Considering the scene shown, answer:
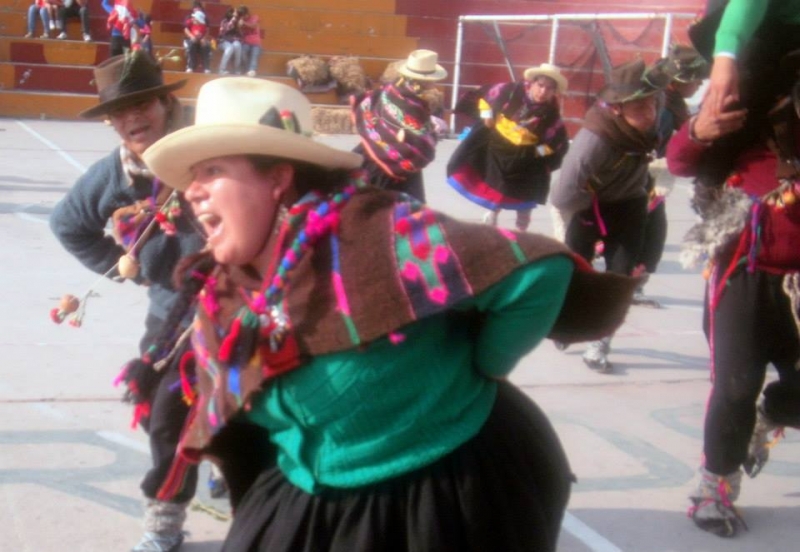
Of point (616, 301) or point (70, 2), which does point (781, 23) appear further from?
point (70, 2)

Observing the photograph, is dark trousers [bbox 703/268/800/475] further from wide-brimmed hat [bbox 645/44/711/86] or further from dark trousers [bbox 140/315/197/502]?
wide-brimmed hat [bbox 645/44/711/86]

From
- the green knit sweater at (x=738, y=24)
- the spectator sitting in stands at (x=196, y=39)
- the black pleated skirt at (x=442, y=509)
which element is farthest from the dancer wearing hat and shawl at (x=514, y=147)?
the spectator sitting in stands at (x=196, y=39)

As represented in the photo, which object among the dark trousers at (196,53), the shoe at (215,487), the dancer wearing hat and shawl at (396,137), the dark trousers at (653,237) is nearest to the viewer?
the shoe at (215,487)

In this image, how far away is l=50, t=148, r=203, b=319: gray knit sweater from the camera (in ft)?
11.0

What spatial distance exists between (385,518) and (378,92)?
4953mm

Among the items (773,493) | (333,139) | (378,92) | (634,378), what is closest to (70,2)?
(333,139)

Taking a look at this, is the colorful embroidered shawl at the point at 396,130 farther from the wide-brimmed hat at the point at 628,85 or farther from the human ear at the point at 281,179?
the human ear at the point at 281,179

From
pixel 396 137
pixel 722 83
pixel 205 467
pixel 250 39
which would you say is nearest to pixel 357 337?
pixel 722 83

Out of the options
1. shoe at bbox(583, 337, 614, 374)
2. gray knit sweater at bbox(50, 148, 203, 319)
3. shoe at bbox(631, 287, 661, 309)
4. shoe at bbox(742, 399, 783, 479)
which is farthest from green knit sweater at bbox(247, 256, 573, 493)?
shoe at bbox(631, 287, 661, 309)

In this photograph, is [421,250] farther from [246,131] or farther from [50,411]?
[50,411]

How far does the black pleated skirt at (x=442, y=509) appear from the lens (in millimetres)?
2176

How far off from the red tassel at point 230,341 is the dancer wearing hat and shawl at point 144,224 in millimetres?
1052

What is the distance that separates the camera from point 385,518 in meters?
2.18

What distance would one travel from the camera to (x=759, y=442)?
4.12 metres
